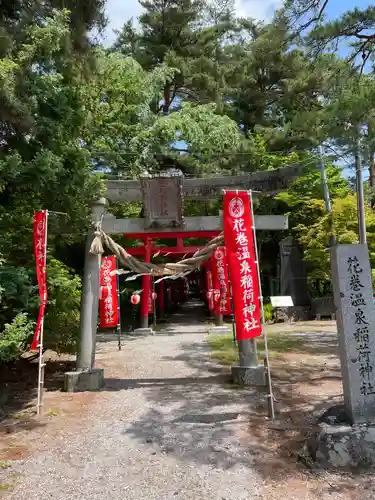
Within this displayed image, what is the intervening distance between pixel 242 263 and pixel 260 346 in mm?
6374

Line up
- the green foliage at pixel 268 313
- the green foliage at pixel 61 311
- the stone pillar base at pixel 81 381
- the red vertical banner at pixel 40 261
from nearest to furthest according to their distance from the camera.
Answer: the red vertical banner at pixel 40 261 < the green foliage at pixel 61 311 < the stone pillar base at pixel 81 381 < the green foliage at pixel 268 313

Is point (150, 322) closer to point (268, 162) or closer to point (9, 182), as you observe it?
point (268, 162)

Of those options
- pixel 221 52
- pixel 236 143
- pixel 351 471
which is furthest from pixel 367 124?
pixel 221 52

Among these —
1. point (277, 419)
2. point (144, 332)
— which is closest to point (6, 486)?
point (277, 419)

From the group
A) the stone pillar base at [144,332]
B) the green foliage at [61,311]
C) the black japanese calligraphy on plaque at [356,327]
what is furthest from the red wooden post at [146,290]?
the black japanese calligraphy on plaque at [356,327]

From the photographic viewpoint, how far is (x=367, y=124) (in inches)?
223

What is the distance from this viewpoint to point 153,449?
16.5ft

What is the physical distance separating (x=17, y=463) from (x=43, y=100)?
15.1 ft

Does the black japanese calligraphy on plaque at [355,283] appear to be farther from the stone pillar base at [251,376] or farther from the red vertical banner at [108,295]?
the red vertical banner at [108,295]

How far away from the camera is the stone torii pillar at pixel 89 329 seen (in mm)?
7754

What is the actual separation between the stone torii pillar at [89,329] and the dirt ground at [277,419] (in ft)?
0.97

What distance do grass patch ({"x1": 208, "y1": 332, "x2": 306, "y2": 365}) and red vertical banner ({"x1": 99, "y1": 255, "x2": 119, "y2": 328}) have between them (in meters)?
3.14

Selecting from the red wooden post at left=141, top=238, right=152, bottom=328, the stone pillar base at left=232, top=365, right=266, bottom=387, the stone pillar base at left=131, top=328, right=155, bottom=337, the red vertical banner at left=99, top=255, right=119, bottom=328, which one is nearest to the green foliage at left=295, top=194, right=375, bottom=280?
the red wooden post at left=141, top=238, right=152, bottom=328

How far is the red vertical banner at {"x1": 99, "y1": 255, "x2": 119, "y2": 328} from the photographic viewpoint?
41.5 ft
